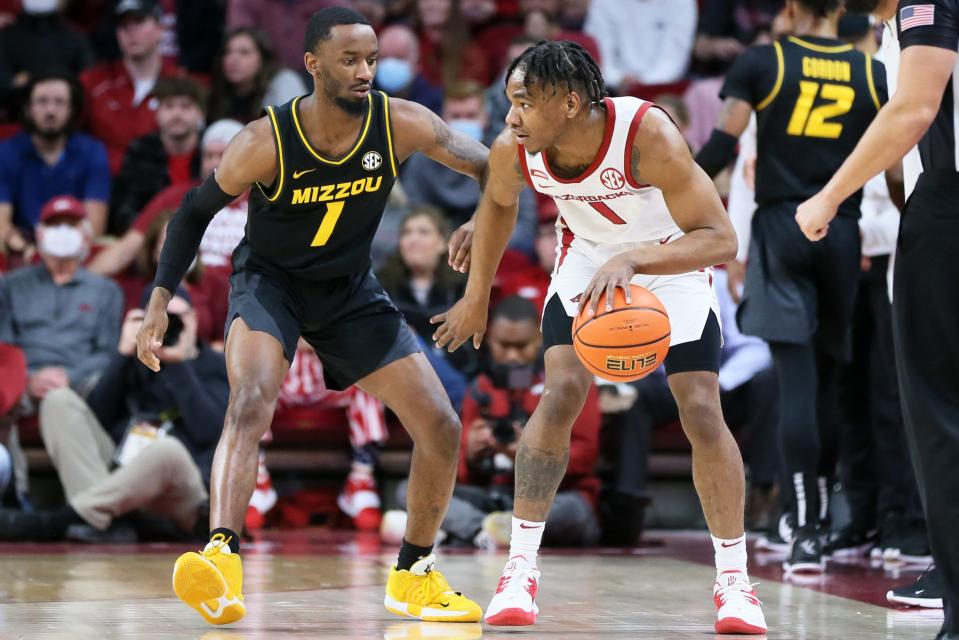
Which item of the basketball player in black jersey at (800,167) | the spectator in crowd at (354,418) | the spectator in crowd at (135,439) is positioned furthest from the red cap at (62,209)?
the basketball player in black jersey at (800,167)

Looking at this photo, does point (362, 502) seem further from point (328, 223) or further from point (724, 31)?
point (724, 31)

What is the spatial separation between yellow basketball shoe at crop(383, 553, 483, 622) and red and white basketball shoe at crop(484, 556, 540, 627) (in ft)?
0.72

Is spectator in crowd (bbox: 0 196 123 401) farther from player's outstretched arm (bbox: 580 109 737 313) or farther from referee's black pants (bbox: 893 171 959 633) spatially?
referee's black pants (bbox: 893 171 959 633)

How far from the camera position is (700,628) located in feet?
14.9

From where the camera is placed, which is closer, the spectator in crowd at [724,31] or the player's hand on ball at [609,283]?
the player's hand on ball at [609,283]

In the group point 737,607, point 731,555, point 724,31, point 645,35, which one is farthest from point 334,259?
point 724,31

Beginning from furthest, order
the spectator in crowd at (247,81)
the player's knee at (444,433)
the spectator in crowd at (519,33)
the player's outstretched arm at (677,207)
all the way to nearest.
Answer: the spectator in crowd at (519,33) < the spectator in crowd at (247,81) < the player's knee at (444,433) < the player's outstretched arm at (677,207)

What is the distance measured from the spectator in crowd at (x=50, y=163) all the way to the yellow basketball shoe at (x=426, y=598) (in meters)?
5.17

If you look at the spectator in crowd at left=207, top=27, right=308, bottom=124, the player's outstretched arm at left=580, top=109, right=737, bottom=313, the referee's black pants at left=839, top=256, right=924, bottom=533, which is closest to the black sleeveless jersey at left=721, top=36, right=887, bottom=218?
the referee's black pants at left=839, top=256, right=924, bottom=533

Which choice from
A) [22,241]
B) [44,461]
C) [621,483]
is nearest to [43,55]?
[22,241]

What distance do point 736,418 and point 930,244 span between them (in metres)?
4.76

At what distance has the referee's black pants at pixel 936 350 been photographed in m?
3.66

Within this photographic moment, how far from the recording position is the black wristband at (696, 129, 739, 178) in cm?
632

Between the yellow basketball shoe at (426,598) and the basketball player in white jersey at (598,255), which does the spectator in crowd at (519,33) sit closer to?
the basketball player in white jersey at (598,255)
